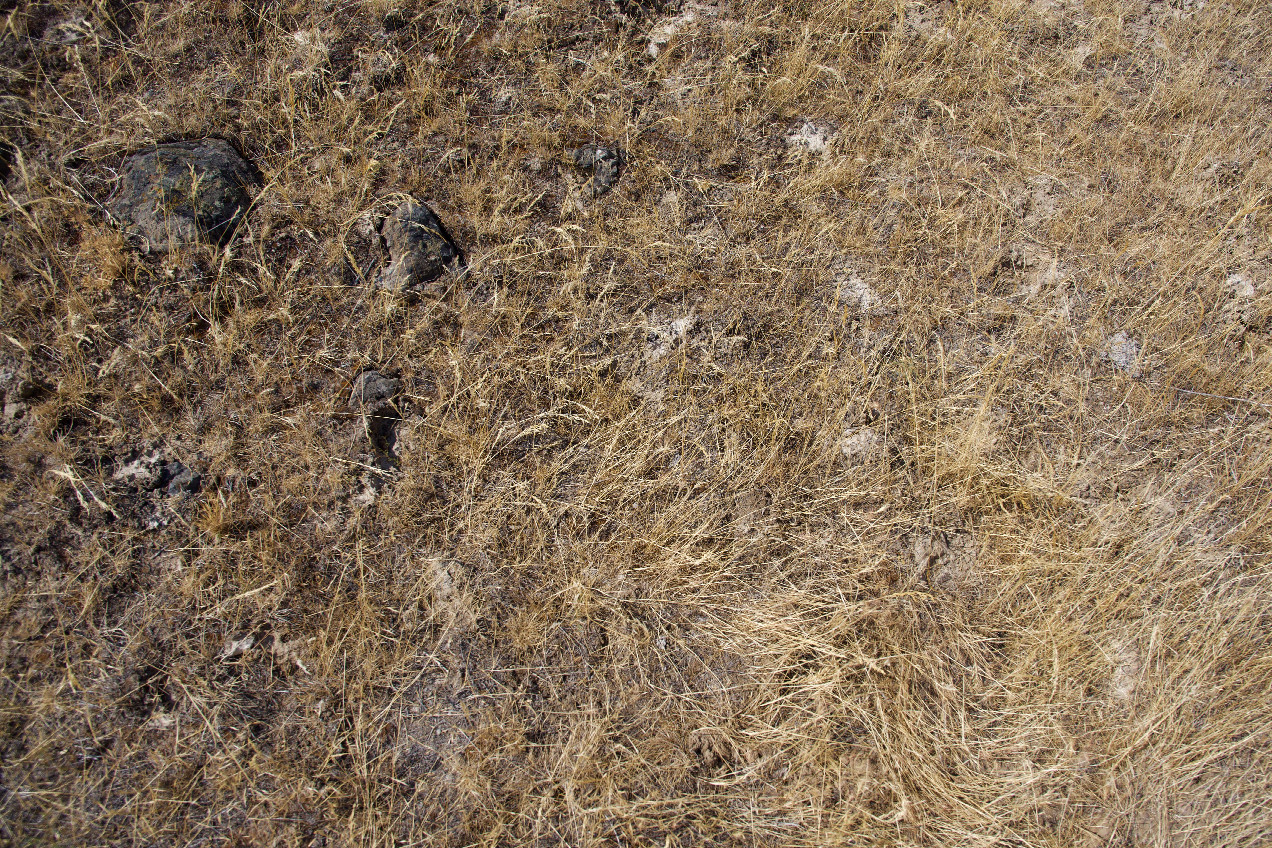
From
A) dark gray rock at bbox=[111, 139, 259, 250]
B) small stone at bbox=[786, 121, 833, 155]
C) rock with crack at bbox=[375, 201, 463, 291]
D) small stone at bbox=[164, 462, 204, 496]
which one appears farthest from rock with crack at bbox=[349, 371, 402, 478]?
small stone at bbox=[786, 121, 833, 155]

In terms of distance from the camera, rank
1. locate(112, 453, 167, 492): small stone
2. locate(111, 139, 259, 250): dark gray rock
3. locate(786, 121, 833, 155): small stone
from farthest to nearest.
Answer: locate(786, 121, 833, 155): small stone, locate(111, 139, 259, 250): dark gray rock, locate(112, 453, 167, 492): small stone

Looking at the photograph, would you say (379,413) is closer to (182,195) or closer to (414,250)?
(414,250)

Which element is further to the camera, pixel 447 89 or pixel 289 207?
pixel 447 89

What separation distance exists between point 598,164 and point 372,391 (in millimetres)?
1530

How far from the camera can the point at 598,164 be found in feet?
11.4

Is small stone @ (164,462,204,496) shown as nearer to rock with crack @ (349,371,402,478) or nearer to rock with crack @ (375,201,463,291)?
rock with crack @ (349,371,402,478)

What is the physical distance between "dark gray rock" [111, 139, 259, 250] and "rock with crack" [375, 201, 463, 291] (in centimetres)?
66

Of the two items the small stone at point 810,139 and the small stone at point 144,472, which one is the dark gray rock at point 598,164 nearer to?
the small stone at point 810,139

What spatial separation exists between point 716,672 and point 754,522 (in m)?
0.57

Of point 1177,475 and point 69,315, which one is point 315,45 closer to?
point 69,315

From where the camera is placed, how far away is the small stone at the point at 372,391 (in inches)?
112

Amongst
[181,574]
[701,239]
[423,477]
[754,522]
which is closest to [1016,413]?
[754,522]

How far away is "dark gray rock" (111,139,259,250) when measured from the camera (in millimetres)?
3021

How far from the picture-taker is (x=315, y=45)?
11.7 ft
